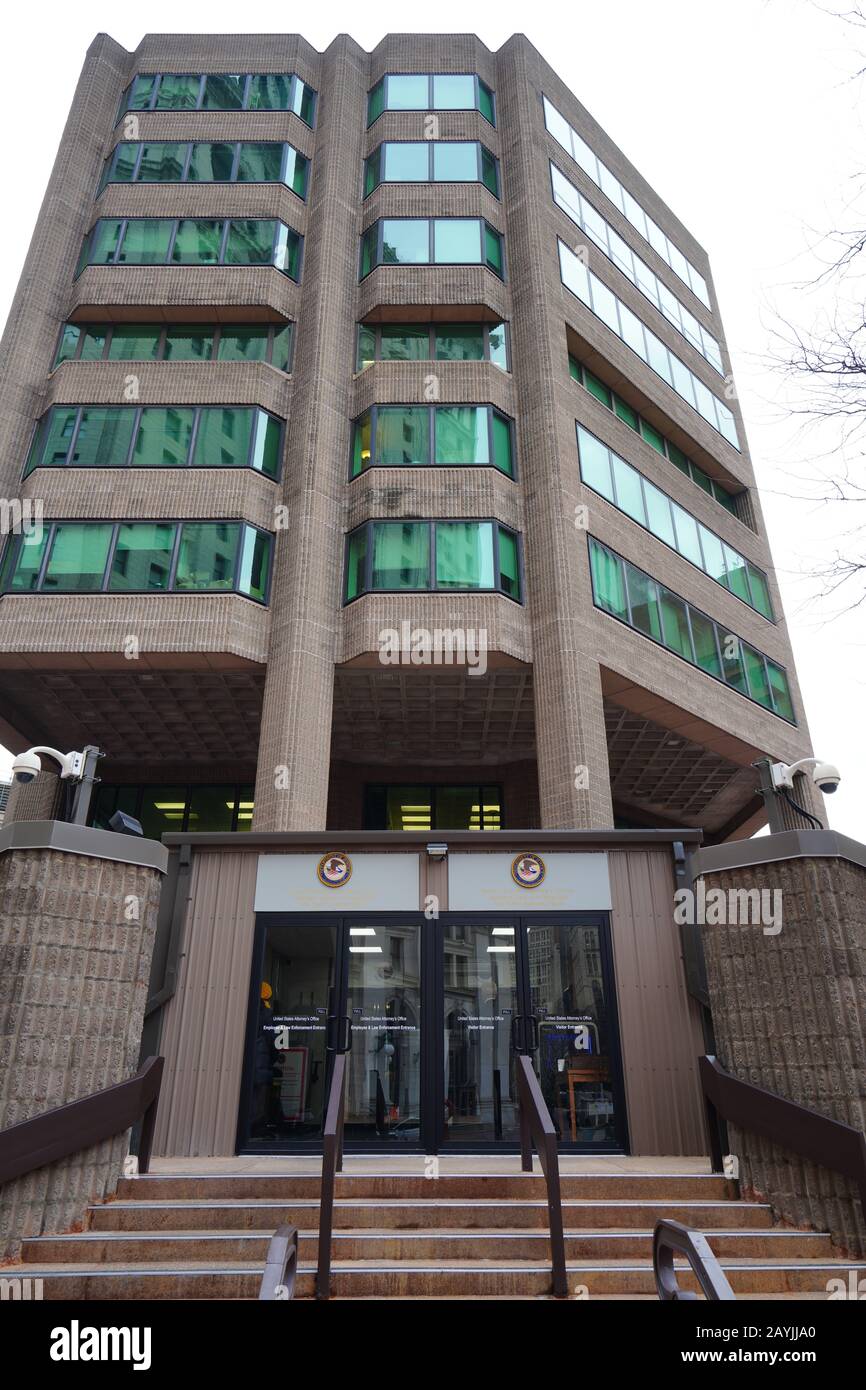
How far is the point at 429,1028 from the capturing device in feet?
33.5

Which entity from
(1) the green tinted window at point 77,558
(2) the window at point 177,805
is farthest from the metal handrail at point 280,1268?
(2) the window at point 177,805

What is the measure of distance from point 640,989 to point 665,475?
49.3 feet

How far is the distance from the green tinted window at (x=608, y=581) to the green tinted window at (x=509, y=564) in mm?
1579

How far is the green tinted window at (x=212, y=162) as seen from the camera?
21.0 metres

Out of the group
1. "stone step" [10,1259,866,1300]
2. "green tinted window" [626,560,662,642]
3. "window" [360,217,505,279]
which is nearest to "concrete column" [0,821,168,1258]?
"stone step" [10,1259,866,1300]

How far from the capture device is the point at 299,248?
21.0 m

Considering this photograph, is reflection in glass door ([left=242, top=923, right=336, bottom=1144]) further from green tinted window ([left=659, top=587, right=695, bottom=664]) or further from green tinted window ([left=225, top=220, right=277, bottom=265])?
green tinted window ([left=225, top=220, right=277, bottom=265])

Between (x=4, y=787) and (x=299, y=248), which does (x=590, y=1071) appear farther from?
(x=4, y=787)

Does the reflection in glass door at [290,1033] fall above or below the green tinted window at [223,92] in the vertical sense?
below

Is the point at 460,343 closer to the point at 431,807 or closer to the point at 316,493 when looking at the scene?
the point at 316,493

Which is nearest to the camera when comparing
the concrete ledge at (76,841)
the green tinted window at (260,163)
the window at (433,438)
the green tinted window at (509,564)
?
the concrete ledge at (76,841)

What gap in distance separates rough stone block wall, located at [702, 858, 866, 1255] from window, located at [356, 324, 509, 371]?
48.2 ft

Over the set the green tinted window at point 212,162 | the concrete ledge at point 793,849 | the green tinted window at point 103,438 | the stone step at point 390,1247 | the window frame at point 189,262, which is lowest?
the stone step at point 390,1247

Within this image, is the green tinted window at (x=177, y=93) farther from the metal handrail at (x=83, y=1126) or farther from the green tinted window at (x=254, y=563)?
the metal handrail at (x=83, y=1126)
